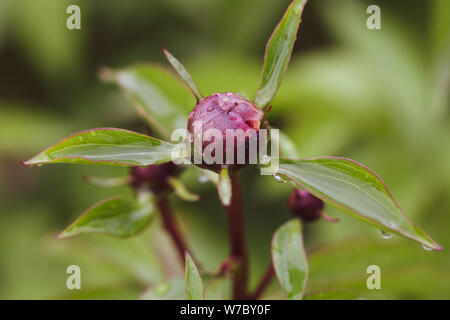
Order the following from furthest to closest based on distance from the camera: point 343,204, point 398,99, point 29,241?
point 29,241
point 398,99
point 343,204

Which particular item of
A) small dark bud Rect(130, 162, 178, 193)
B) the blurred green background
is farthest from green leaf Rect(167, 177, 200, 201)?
the blurred green background

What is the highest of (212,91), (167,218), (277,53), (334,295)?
(212,91)

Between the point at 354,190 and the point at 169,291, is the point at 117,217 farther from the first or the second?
the point at 354,190

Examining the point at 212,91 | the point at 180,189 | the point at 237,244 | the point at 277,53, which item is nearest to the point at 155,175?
the point at 180,189

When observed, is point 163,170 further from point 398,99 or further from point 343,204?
point 398,99

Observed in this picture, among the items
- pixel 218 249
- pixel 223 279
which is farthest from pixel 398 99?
pixel 223 279

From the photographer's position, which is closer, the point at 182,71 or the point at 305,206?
the point at 182,71
